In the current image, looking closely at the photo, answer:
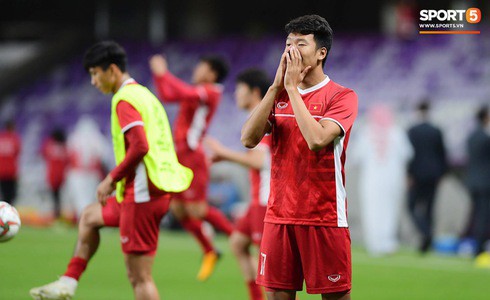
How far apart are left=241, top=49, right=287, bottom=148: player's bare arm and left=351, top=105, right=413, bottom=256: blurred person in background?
10456 millimetres

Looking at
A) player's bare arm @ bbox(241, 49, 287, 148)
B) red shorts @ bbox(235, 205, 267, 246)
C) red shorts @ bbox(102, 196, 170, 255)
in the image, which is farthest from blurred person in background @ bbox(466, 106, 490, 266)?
player's bare arm @ bbox(241, 49, 287, 148)

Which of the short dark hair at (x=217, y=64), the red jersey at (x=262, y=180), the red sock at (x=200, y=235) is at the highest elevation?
the short dark hair at (x=217, y=64)

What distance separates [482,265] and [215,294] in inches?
206

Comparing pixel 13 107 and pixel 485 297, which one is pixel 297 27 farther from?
pixel 13 107

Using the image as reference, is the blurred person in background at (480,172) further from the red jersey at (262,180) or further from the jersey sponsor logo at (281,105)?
the jersey sponsor logo at (281,105)

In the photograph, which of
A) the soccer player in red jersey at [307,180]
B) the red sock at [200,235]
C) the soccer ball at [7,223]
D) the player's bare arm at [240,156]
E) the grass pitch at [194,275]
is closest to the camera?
the soccer player in red jersey at [307,180]

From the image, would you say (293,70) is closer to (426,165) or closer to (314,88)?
(314,88)

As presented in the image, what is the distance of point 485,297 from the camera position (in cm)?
1019

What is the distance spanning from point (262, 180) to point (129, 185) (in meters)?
1.93

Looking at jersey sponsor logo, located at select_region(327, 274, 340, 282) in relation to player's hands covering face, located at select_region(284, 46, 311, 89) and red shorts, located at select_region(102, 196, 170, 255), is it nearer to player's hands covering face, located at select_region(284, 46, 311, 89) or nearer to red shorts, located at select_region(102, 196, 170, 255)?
player's hands covering face, located at select_region(284, 46, 311, 89)

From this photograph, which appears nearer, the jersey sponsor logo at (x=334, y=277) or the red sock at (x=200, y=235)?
the jersey sponsor logo at (x=334, y=277)

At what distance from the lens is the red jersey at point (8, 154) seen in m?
21.8

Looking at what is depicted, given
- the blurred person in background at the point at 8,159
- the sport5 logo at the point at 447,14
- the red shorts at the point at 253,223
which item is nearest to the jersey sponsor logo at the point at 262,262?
the red shorts at the point at 253,223

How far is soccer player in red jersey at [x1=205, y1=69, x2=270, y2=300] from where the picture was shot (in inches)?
342
